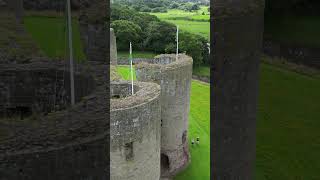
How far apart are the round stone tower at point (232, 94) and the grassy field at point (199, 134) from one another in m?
4.85

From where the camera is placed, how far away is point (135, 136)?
6.53 m

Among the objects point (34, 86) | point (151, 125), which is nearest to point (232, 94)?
point (151, 125)

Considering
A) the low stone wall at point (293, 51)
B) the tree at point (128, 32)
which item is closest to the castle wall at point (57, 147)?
Result: the low stone wall at point (293, 51)

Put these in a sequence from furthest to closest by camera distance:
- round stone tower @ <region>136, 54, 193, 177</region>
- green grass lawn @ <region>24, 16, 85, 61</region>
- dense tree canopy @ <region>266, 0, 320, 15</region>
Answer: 1. round stone tower @ <region>136, 54, 193, 177</region>
2. green grass lawn @ <region>24, 16, 85, 61</region>
3. dense tree canopy @ <region>266, 0, 320, 15</region>

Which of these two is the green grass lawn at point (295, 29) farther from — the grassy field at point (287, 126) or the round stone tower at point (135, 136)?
the round stone tower at point (135, 136)

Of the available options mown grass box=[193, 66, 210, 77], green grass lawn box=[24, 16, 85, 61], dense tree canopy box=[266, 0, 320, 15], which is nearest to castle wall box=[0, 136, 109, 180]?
dense tree canopy box=[266, 0, 320, 15]

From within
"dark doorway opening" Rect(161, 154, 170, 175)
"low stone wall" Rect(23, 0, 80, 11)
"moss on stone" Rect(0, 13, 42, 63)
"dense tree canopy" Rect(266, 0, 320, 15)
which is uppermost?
"low stone wall" Rect(23, 0, 80, 11)

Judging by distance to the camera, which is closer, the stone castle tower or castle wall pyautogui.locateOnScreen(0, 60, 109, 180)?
castle wall pyautogui.locateOnScreen(0, 60, 109, 180)

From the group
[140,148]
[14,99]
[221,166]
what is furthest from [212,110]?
[14,99]

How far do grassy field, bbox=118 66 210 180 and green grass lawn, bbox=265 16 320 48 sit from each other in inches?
251

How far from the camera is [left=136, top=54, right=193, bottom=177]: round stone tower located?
940 centimetres

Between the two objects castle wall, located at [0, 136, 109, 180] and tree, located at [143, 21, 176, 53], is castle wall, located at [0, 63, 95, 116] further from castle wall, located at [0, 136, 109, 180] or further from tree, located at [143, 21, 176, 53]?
A: tree, located at [143, 21, 176, 53]

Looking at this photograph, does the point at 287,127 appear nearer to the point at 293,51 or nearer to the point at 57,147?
the point at 293,51

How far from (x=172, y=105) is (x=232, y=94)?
16.0 ft
